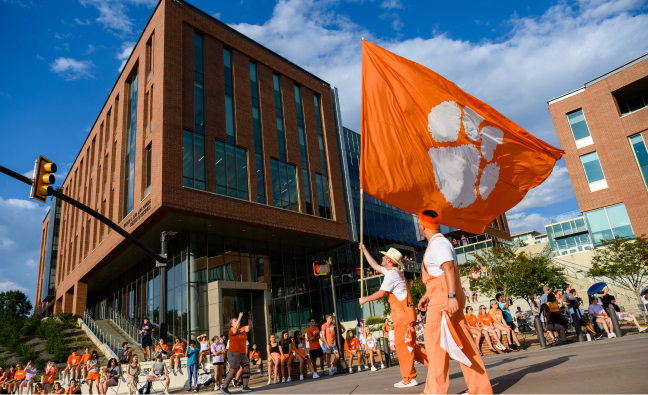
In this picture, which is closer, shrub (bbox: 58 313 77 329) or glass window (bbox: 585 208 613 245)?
glass window (bbox: 585 208 613 245)

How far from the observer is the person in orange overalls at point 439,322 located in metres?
3.99

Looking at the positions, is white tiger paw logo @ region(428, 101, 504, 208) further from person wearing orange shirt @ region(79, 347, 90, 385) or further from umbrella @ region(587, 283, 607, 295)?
person wearing orange shirt @ region(79, 347, 90, 385)

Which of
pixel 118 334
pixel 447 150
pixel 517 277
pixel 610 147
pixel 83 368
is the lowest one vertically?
pixel 83 368

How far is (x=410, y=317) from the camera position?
20.1ft

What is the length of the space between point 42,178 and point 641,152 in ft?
114

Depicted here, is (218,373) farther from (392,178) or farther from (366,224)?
(366,224)

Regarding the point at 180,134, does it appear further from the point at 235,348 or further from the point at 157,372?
the point at 235,348

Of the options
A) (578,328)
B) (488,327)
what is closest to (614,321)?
(578,328)

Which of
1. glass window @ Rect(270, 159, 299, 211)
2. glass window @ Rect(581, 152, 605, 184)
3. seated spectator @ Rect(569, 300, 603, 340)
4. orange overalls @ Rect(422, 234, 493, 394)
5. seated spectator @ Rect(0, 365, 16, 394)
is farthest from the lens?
glass window @ Rect(581, 152, 605, 184)

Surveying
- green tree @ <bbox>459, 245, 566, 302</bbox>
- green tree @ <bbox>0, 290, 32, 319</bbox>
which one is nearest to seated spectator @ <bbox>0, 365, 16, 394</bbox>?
green tree @ <bbox>459, 245, 566, 302</bbox>

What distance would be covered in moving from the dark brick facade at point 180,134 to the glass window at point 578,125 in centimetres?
1854

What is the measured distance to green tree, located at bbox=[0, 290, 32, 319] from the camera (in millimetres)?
73812

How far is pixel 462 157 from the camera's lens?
7.40 meters

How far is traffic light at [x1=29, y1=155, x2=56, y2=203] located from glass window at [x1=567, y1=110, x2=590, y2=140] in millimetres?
34031
